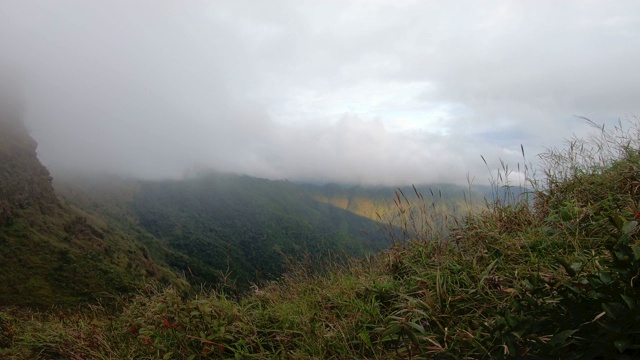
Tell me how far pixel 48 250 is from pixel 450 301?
7753cm

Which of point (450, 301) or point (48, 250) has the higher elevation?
point (450, 301)

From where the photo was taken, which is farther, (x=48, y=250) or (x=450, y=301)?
(x=48, y=250)

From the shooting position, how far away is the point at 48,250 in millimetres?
64062

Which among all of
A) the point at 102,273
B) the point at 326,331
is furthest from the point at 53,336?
the point at 102,273

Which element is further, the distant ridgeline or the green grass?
the distant ridgeline

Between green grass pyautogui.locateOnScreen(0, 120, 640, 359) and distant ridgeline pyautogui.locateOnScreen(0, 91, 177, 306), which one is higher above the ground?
green grass pyautogui.locateOnScreen(0, 120, 640, 359)

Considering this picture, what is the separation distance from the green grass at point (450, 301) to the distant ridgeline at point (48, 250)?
150ft

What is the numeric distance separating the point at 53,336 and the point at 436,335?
14.1 ft

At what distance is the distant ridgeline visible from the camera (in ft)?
167

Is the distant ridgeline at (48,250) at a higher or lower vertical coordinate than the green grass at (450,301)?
lower

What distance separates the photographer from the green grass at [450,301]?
2131mm

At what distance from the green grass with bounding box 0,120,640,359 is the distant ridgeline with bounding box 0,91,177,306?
150ft

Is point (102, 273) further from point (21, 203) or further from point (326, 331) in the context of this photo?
point (326, 331)

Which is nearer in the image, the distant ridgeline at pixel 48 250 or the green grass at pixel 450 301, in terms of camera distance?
the green grass at pixel 450 301
